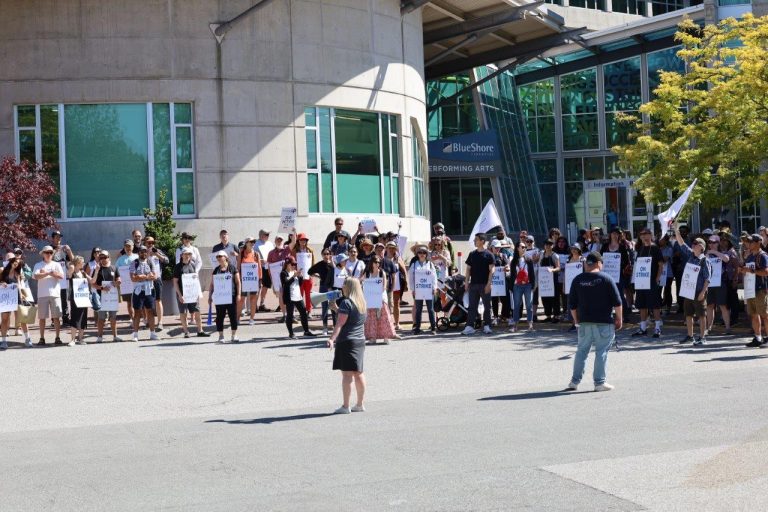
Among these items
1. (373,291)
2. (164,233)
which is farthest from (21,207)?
(373,291)

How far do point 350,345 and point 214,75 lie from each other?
18.3 m

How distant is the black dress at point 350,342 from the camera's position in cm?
1262

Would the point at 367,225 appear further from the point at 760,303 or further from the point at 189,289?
the point at 760,303

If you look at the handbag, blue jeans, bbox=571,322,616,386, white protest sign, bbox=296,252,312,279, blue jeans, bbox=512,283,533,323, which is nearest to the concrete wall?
white protest sign, bbox=296,252,312,279

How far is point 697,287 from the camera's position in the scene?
18.7 metres

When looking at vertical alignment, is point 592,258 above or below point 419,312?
above

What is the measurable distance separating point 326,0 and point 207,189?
6.59 m

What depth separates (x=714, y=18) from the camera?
147 ft

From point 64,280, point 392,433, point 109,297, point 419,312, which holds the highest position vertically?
point 64,280

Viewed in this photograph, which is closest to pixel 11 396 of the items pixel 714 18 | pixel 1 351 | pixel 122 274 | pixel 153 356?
pixel 153 356

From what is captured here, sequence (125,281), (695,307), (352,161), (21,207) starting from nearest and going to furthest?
1. (695,307)
2. (125,281)
3. (21,207)
4. (352,161)

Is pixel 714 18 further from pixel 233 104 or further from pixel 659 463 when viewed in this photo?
pixel 659 463

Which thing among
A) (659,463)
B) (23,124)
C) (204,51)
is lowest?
(659,463)

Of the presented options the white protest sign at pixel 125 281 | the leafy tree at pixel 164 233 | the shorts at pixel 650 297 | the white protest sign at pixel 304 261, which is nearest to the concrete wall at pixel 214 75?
the leafy tree at pixel 164 233
